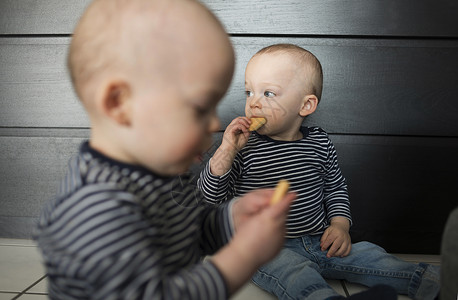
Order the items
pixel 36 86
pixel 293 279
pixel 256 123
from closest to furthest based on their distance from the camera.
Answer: pixel 293 279 → pixel 256 123 → pixel 36 86

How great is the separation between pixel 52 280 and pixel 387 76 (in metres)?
1.00

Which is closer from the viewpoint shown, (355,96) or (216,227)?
(216,227)

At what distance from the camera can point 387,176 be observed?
3.94ft

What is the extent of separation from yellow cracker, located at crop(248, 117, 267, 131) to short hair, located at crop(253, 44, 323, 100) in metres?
0.15

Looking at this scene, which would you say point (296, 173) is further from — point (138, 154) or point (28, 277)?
point (28, 277)

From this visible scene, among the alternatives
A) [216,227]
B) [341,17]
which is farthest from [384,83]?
[216,227]

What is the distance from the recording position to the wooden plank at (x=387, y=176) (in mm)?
1186

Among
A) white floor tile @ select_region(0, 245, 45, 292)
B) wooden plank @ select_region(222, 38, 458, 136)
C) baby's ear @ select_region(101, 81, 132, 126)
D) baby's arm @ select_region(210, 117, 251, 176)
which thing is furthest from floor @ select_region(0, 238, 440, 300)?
baby's ear @ select_region(101, 81, 132, 126)

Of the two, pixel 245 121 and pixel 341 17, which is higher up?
pixel 341 17

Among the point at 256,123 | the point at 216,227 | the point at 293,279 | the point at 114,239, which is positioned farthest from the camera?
the point at 256,123

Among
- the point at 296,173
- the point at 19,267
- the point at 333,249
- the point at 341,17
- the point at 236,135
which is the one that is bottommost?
the point at 19,267

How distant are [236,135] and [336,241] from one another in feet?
1.18

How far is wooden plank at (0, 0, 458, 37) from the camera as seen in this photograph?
112cm

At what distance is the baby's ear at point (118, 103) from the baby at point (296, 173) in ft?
1.56
